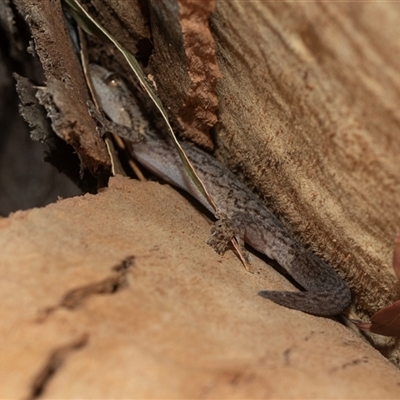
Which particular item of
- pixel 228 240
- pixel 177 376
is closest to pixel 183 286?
pixel 177 376

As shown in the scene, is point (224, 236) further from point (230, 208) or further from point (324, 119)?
point (324, 119)

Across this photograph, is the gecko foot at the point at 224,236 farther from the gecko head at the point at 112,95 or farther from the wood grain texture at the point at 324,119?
the gecko head at the point at 112,95

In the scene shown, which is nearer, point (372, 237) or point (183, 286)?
point (183, 286)

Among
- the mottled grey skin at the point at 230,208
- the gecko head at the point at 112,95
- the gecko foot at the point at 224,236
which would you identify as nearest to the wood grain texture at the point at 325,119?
the mottled grey skin at the point at 230,208

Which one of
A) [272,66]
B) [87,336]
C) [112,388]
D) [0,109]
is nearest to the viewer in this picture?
[112,388]

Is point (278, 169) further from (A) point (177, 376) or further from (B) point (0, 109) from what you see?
(B) point (0, 109)

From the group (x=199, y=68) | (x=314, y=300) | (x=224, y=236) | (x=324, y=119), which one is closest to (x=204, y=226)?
(x=224, y=236)

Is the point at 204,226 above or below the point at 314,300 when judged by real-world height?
below
